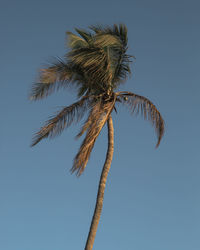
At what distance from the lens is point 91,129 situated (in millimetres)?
15594

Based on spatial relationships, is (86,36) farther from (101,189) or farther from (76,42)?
(101,189)

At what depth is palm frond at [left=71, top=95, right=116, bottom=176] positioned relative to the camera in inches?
583

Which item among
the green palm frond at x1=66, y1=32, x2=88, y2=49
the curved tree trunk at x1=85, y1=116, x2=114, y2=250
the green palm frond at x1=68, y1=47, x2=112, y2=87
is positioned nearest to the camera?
the curved tree trunk at x1=85, y1=116, x2=114, y2=250

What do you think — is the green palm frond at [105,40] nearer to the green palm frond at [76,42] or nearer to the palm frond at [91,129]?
the green palm frond at [76,42]

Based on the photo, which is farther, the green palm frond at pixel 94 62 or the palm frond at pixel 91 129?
the green palm frond at pixel 94 62

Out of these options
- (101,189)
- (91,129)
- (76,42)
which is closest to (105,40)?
(76,42)

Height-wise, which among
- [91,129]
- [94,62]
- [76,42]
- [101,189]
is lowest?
[101,189]

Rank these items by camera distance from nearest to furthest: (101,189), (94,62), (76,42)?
(101,189)
(94,62)
(76,42)

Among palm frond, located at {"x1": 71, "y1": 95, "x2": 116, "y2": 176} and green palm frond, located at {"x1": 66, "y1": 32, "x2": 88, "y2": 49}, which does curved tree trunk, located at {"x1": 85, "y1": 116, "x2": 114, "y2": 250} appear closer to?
palm frond, located at {"x1": 71, "y1": 95, "x2": 116, "y2": 176}

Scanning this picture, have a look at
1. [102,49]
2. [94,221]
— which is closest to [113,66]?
[102,49]

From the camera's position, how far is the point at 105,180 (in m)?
15.7

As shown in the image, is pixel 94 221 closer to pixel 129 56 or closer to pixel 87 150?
pixel 87 150

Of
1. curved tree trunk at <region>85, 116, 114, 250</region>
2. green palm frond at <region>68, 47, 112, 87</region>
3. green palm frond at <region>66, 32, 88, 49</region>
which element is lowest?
curved tree trunk at <region>85, 116, 114, 250</region>

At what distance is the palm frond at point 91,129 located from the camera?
14.8 meters
